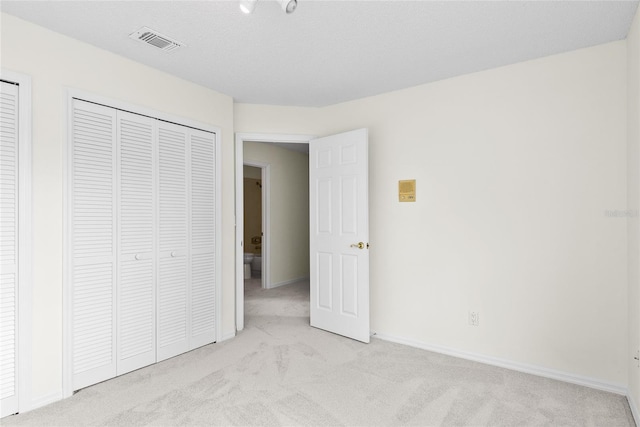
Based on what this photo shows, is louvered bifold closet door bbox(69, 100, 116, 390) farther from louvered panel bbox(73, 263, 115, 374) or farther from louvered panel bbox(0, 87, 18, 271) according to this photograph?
louvered panel bbox(0, 87, 18, 271)

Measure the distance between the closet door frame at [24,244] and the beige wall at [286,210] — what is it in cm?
329

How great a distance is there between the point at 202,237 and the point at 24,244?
51.8 inches

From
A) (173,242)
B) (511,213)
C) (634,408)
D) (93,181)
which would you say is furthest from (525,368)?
(93,181)

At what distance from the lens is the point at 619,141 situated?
2428 millimetres

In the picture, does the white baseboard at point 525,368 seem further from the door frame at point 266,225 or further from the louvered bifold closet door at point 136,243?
the door frame at point 266,225

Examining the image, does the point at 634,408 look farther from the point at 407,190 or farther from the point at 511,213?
the point at 407,190

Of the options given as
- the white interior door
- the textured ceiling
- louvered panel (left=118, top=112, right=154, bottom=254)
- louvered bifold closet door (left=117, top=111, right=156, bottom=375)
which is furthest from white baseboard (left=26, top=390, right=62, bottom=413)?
the textured ceiling

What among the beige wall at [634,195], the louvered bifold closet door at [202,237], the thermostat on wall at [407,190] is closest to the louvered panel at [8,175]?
the louvered bifold closet door at [202,237]

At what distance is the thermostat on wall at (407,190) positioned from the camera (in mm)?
3295

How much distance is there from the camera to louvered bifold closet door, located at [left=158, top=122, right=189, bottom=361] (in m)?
2.95

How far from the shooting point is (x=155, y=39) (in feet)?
7.84

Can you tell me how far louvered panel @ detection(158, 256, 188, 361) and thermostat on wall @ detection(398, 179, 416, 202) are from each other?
206 cm

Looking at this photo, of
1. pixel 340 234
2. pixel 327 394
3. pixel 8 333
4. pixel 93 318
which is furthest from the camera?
pixel 340 234

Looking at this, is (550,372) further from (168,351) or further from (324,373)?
(168,351)
